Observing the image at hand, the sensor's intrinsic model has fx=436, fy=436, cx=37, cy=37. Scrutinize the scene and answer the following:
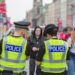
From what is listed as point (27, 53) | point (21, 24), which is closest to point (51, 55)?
point (27, 53)

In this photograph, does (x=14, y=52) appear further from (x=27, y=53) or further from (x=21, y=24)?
(x=21, y=24)

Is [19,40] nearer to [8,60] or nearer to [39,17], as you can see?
[8,60]

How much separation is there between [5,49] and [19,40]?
0.90 ft

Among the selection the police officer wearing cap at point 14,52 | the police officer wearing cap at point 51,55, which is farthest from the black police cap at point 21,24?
the police officer wearing cap at point 51,55

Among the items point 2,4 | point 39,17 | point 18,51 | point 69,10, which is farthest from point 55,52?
point 39,17

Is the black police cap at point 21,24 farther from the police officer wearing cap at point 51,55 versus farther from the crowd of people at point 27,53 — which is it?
the police officer wearing cap at point 51,55

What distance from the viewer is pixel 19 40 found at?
7.08 meters

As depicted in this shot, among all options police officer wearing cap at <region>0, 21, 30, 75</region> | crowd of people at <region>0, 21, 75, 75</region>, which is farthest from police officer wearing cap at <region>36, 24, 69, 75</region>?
police officer wearing cap at <region>0, 21, 30, 75</region>

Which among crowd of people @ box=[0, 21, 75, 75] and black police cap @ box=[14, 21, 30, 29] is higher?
black police cap @ box=[14, 21, 30, 29]

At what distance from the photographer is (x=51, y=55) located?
7238 millimetres

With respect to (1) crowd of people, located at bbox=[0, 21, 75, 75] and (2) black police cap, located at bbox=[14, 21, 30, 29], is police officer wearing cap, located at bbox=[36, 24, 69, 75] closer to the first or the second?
(1) crowd of people, located at bbox=[0, 21, 75, 75]

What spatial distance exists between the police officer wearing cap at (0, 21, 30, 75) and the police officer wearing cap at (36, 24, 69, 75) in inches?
13.6

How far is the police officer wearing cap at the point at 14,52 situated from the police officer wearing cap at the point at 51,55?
0.34 metres

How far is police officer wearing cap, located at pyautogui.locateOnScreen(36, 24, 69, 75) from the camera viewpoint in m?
7.23
